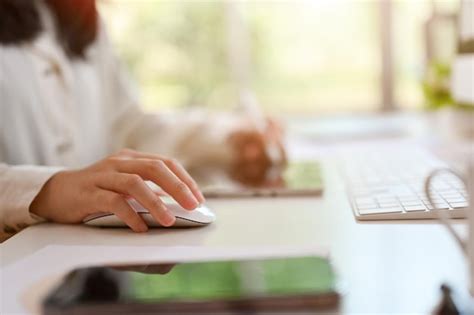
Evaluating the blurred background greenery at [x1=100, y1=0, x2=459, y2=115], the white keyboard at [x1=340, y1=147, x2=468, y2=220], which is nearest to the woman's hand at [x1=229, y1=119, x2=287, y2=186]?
the white keyboard at [x1=340, y1=147, x2=468, y2=220]

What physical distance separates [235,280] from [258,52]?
2.82 meters

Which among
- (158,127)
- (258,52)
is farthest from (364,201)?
(258,52)

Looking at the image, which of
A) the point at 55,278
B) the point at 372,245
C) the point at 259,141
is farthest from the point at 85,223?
the point at 259,141

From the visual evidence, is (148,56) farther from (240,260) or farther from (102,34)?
(240,260)

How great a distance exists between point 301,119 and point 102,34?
5.10ft

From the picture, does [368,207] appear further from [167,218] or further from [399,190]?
[167,218]

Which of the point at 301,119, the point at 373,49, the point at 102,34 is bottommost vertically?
the point at 301,119

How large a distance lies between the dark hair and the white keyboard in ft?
1.95

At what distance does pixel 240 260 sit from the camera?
570 mm

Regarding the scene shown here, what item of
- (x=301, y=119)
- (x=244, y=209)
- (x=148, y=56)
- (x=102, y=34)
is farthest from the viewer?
(x=148, y=56)

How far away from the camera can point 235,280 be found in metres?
0.50

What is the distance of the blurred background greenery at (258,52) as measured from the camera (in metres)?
3.17

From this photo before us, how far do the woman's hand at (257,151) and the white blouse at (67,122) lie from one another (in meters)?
0.04

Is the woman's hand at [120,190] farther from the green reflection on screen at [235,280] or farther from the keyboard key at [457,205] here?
the keyboard key at [457,205]
